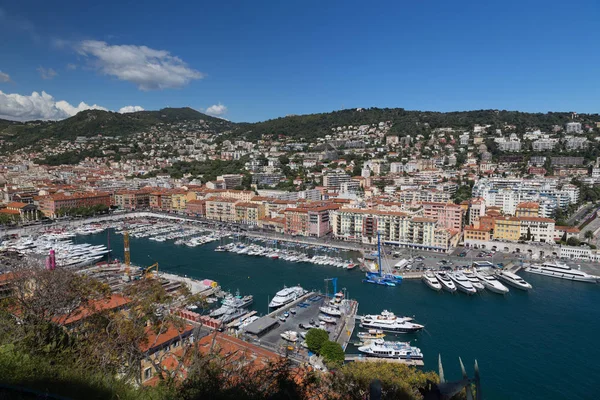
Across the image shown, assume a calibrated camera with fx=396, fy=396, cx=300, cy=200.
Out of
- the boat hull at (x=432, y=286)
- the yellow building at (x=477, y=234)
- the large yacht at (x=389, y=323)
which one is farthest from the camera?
the yellow building at (x=477, y=234)

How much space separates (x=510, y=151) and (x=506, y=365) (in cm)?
3758

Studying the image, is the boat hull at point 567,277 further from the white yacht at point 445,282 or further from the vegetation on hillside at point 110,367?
the vegetation on hillside at point 110,367

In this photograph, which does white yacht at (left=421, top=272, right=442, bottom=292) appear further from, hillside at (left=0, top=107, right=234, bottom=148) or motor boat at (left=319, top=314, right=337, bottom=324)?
hillside at (left=0, top=107, right=234, bottom=148)

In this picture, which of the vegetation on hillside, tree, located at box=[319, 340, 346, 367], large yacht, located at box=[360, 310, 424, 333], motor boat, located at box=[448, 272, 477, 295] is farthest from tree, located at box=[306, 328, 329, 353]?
motor boat, located at box=[448, 272, 477, 295]

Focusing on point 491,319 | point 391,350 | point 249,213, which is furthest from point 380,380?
point 249,213

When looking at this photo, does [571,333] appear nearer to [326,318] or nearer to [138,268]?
[326,318]

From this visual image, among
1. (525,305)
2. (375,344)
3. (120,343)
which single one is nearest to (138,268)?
(375,344)

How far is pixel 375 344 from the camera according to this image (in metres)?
8.67

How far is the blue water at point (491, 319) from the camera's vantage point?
7898 millimetres

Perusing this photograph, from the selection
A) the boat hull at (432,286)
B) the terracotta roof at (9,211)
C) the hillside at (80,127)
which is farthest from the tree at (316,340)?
the hillside at (80,127)

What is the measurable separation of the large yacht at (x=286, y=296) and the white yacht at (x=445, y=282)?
458 cm

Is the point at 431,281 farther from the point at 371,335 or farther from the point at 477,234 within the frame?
the point at 477,234

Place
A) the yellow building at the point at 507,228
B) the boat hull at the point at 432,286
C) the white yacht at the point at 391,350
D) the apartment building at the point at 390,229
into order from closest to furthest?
the white yacht at the point at 391,350
the boat hull at the point at 432,286
the apartment building at the point at 390,229
the yellow building at the point at 507,228

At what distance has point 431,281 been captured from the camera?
1306cm
